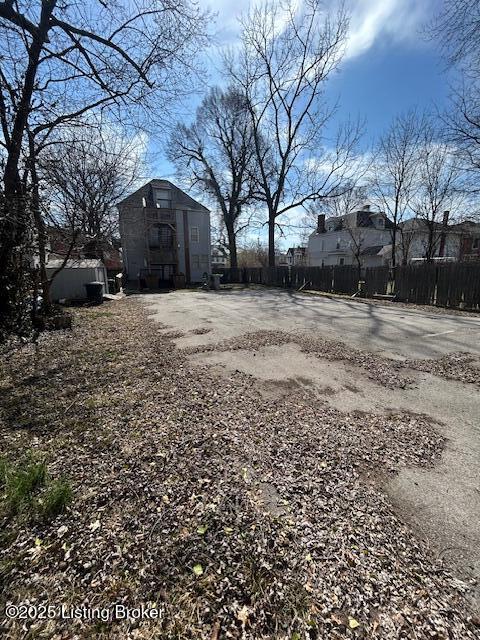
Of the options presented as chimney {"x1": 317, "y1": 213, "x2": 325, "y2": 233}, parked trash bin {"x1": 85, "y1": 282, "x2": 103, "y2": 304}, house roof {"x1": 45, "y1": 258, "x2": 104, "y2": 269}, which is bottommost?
parked trash bin {"x1": 85, "y1": 282, "x2": 103, "y2": 304}

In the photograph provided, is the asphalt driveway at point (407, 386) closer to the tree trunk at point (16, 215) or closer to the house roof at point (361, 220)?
the tree trunk at point (16, 215)

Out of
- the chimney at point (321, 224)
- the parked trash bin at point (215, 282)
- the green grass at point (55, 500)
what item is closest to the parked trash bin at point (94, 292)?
the parked trash bin at point (215, 282)

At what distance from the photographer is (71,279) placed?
13641 mm

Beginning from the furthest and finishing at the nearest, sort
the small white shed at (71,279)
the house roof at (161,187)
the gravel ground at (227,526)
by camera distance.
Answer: the house roof at (161,187) < the small white shed at (71,279) < the gravel ground at (227,526)

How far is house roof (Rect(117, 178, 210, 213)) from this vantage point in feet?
94.3

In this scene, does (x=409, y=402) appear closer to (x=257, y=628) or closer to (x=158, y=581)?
(x=257, y=628)

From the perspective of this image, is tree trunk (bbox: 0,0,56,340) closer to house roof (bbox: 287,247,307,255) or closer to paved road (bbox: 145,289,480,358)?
paved road (bbox: 145,289,480,358)

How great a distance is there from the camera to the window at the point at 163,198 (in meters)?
28.9

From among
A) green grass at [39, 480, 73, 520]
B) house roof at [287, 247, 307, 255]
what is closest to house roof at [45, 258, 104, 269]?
green grass at [39, 480, 73, 520]

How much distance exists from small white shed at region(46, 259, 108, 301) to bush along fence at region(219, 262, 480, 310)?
1329 centimetres

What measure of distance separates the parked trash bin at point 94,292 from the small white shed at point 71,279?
21.6 inches

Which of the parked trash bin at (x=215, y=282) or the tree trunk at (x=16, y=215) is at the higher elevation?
the tree trunk at (x=16, y=215)

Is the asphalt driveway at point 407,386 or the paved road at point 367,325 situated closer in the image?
the asphalt driveway at point 407,386

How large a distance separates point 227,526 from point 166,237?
1148 inches
